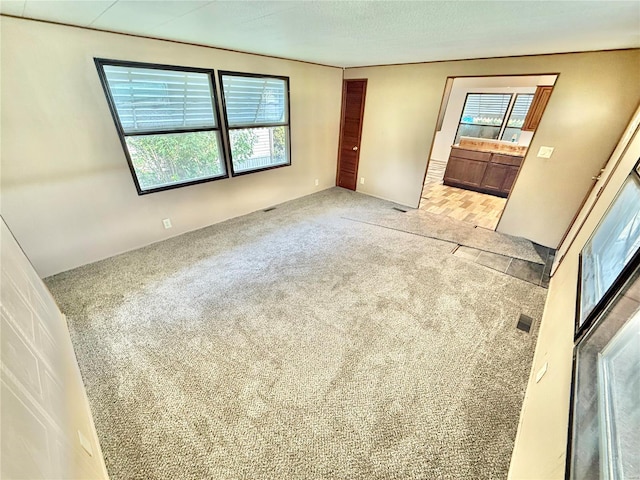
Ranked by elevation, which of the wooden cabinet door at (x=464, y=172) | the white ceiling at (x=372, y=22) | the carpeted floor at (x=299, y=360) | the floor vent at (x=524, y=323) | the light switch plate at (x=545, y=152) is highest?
the white ceiling at (x=372, y=22)

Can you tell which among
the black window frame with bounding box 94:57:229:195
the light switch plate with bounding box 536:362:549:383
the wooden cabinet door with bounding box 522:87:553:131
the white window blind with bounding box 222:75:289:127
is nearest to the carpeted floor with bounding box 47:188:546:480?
the light switch plate with bounding box 536:362:549:383

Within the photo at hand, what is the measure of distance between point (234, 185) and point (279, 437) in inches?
126

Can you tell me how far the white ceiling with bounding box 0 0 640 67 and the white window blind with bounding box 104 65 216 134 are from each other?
36 cm

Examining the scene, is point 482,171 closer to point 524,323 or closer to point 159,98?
point 524,323

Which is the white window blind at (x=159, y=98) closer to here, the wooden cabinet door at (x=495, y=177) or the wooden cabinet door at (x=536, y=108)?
the wooden cabinet door at (x=495, y=177)

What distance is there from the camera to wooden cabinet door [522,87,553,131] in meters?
4.78

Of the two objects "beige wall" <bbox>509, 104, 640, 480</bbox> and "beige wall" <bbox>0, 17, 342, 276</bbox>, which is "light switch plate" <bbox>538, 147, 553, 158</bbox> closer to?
"beige wall" <bbox>509, 104, 640, 480</bbox>

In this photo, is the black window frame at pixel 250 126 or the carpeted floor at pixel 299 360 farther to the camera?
the black window frame at pixel 250 126

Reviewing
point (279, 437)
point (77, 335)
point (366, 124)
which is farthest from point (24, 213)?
point (366, 124)

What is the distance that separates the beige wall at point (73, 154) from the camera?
205 centimetres

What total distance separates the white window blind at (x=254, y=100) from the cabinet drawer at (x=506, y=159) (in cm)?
412

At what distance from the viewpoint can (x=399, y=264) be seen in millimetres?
2939

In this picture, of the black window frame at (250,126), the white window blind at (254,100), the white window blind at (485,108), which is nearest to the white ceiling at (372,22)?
the black window frame at (250,126)

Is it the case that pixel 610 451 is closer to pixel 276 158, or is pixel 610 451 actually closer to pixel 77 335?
pixel 77 335
